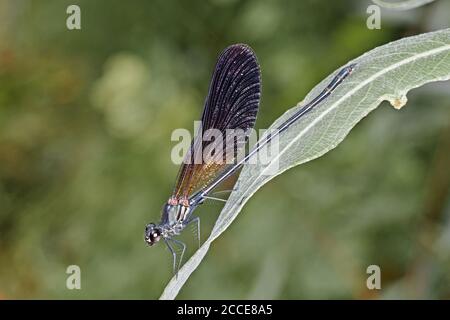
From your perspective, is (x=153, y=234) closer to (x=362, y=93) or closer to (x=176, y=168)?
(x=362, y=93)

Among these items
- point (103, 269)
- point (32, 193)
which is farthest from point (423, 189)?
point (32, 193)

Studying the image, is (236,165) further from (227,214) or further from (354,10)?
(354,10)

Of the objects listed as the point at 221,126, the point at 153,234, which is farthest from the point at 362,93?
the point at 153,234

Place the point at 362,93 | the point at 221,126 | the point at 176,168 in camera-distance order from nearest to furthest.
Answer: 1. the point at 362,93
2. the point at 221,126
3. the point at 176,168

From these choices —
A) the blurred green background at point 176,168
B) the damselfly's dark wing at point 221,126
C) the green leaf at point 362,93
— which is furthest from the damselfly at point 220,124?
the blurred green background at point 176,168

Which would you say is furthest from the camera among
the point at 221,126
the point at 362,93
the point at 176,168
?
the point at 176,168

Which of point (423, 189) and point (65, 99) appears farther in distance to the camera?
point (65, 99)
